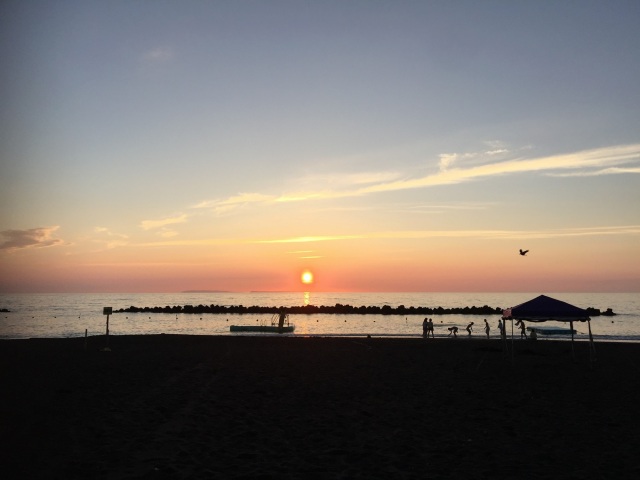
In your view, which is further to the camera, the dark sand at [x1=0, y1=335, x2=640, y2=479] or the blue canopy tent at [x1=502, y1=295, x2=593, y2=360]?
the blue canopy tent at [x1=502, y1=295, x2=593, y2=360]

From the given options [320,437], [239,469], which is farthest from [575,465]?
[239,469]

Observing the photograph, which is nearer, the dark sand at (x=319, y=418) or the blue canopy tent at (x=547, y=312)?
the dark sand at (x=319, y=418)

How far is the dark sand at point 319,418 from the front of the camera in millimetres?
8992

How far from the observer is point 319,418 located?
12.8 m

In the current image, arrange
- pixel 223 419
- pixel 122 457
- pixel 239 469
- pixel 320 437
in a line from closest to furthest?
pixel 239 469 → pixel 122 457 → pixel 320 437 → pixel 223 419

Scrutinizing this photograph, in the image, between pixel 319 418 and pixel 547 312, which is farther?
pixel 547 312

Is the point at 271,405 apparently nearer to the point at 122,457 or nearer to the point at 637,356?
the point at 122,457

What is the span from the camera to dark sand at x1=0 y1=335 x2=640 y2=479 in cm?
899

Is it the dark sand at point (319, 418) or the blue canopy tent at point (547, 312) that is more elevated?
the blue canopy tent at point (547, 312)

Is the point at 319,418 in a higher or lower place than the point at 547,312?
lower

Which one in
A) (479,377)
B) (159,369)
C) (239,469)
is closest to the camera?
(239,469)

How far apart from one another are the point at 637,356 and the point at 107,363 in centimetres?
2788

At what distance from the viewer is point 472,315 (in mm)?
95812

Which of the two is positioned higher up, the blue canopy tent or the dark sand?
the blue canopy tent
